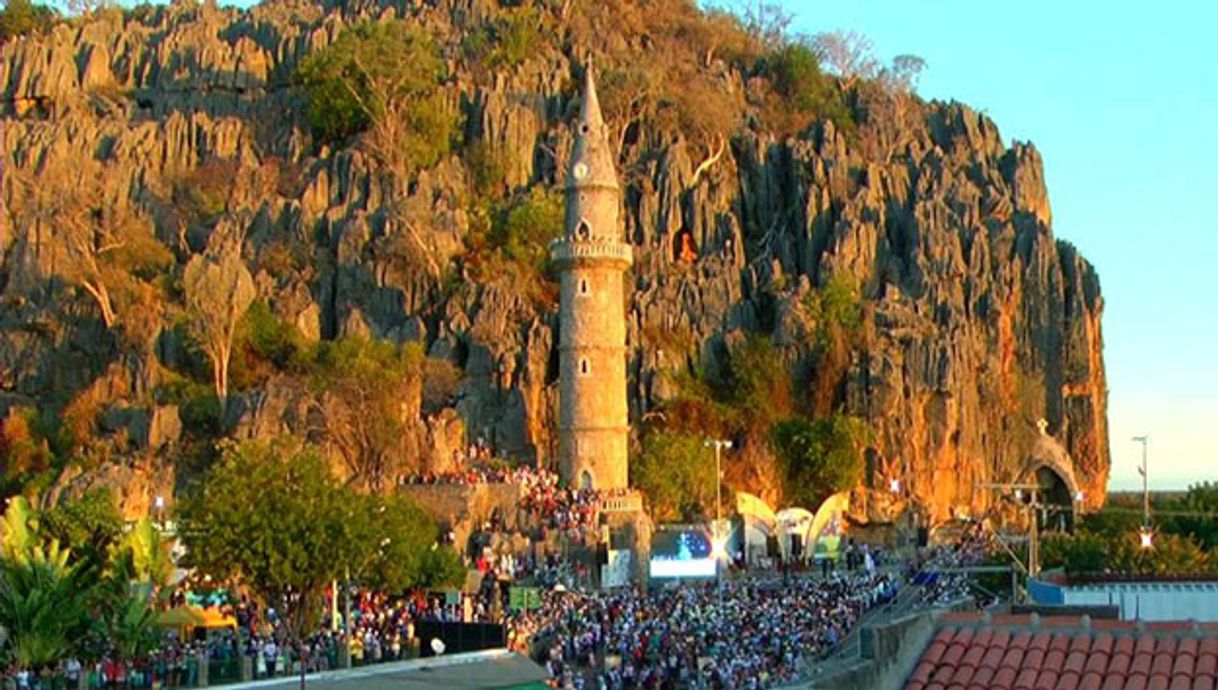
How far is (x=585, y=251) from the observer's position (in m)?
70.1

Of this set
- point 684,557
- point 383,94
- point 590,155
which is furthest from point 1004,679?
point 383,94

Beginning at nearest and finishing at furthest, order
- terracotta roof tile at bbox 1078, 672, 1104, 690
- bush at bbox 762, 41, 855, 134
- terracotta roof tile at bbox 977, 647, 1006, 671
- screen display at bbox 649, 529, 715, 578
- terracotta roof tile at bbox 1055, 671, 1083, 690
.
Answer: terracotta roof tile at bbox 1078, 672, 1104, 690 → terracotta roof tile at bbox 1055, 671, 1083, 690 → terracotta roof tile at bbox 977, 647, 1006, 671 → screen display at bbox 649, 529, 715, 578 → bush at bbox 762, 41, 855, 134

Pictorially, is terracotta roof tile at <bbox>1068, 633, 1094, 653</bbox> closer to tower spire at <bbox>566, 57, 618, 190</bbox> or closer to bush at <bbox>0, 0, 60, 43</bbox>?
tower spire at <bbox>566, 57, 618, 190</bbox>

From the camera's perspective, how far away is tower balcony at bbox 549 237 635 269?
7006 centimetres

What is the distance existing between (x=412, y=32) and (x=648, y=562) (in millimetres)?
45282

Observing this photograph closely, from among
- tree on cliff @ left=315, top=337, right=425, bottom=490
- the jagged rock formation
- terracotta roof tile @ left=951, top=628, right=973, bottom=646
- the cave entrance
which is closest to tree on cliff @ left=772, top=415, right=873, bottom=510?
the jagged rock formation

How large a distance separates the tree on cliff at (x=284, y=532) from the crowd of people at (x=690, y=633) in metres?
5.20

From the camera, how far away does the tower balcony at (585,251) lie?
70062 millimetres

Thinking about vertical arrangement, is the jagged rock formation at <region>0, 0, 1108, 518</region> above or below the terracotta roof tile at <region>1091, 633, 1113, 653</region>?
above

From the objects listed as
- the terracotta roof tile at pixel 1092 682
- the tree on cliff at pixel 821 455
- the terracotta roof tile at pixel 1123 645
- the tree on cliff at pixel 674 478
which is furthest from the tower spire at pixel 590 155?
the terracotta roof tile at pixel 1092 682

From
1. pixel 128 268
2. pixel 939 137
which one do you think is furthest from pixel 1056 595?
pixel 939 137

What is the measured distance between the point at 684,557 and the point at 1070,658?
3913 cm

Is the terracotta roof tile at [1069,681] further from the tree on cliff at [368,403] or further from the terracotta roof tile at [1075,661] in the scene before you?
the tree on cliff at [368,403]

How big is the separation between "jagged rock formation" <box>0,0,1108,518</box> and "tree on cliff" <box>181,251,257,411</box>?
1799 mm
